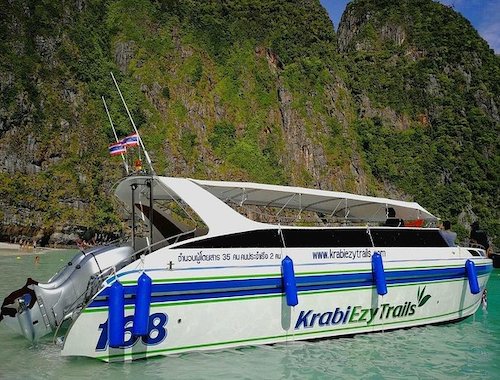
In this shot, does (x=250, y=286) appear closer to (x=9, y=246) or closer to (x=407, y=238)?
(x=407, y=238)

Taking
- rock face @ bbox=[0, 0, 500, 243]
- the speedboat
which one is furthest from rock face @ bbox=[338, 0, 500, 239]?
the speedboat

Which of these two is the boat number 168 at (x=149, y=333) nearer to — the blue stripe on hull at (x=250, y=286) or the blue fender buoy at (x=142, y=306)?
the blue fender buoy at (x=142, y=306)

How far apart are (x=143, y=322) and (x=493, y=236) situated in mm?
71040

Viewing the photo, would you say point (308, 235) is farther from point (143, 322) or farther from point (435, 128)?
point (435, 128)

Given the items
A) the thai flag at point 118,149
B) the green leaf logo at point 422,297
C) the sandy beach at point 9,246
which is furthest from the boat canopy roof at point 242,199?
the sandy beach at point 9,246

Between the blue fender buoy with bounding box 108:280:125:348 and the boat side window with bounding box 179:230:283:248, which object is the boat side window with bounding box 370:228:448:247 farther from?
the blue fender buoy with bounding box 108:280:125:348

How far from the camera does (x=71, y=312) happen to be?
25.7 feet

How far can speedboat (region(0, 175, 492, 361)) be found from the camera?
7324 mm

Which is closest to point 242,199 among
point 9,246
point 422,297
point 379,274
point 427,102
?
point 379,274

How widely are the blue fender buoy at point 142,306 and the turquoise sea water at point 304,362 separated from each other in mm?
613

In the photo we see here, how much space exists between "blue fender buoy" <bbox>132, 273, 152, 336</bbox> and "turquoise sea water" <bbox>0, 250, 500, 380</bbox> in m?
0.61

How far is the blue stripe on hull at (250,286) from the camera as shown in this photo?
7441 millimetres

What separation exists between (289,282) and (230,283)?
1.03m

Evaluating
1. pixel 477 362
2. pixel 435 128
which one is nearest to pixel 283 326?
Answer: pixel 477 362
